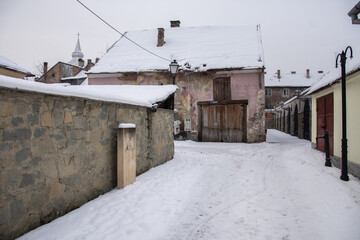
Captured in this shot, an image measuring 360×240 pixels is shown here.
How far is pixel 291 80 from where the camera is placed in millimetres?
44094

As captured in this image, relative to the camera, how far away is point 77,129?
3744 millimetres

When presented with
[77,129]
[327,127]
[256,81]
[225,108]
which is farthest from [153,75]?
[77,129]

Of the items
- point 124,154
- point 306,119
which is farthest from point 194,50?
point 124,154

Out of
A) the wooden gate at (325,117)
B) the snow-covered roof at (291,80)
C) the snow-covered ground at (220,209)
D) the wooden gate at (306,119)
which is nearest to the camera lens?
the snow-covered ground at (220,209)

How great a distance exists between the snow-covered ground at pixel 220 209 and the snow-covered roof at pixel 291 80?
39.6m

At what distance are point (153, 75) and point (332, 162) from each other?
11795mm

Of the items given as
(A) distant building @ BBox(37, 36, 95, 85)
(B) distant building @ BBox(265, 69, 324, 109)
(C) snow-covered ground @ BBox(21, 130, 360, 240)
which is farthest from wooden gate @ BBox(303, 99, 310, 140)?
(A) distant building @ BBox(37, 36, 95, 85)

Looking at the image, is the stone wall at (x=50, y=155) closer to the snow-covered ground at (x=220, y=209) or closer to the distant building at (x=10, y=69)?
the snow-covered ground at (x=220, y=209)

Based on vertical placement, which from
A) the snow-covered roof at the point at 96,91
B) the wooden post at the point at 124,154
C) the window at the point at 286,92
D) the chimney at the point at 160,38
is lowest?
the wooden post at the point at 124,154

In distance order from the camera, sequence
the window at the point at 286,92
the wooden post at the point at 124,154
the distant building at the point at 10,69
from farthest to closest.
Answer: the window at the point at 286,92 → the distant building at the point at 10,69 → the wooden post at the point at 124,154

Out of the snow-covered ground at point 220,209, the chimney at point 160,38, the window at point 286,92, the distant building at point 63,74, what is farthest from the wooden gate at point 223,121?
the window at point 286,92

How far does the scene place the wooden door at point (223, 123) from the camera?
48.4 feet

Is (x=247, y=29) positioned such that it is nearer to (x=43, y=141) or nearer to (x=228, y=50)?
(x=228, y=50)

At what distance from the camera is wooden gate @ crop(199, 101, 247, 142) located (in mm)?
14758
